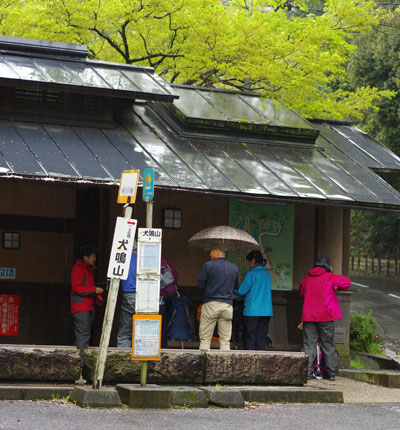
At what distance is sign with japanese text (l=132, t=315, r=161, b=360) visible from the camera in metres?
9.08

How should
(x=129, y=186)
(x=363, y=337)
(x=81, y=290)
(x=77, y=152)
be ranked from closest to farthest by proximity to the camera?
(x=129, y=186) → (x=81, y=290) → (x=77, y=152) → (x=363, y=337)

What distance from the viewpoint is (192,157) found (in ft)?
40.6

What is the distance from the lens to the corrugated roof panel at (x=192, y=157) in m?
11.7

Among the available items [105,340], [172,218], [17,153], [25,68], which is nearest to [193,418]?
[105,340]

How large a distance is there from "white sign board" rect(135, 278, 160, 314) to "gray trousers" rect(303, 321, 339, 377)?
13.6ft

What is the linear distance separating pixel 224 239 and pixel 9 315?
413cm

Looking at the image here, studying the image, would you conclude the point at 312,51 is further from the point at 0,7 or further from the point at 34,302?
the point at 34,302

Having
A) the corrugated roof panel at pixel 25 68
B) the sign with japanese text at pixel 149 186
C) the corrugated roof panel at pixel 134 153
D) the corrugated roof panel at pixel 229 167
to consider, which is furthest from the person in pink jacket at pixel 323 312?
the corrugated roof panel at pixel 25 68

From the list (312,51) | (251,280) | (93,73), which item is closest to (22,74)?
(93,73)

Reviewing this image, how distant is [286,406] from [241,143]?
5.31 m

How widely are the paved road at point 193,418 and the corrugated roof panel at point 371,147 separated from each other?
243 inches

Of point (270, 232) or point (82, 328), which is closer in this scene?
point (82, 328)

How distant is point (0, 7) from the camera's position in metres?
20.0

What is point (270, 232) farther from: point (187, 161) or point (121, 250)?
point (121, 250)
